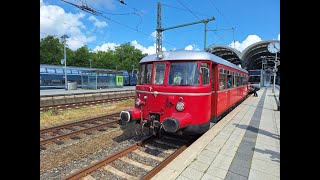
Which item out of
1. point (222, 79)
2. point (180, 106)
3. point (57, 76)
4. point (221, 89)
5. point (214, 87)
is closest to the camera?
point (180, 106)

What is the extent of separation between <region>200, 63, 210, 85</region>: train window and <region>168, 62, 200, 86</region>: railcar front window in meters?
0.22

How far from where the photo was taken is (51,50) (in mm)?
60188

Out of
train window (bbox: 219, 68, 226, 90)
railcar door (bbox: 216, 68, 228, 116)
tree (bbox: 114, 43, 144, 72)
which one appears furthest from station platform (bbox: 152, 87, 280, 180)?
tree (bbox: 114, 43, 144, 72)

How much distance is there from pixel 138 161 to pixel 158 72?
2.86 meters

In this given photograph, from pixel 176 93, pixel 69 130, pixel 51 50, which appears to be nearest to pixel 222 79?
pixel 176 93

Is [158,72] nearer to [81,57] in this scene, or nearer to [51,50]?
[51,50]

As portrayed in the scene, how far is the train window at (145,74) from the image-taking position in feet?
26.3

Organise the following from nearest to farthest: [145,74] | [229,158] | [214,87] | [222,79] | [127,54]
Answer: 1. [229,158]
2. [145,74]
3. [214,87]
4. [222,79]
5. [127,54]

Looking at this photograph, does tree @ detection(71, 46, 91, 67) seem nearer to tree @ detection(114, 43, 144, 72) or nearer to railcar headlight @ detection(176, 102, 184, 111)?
tree @ detection(114, 43, 144, 72)

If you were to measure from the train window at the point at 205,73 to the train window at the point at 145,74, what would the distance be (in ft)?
5.71

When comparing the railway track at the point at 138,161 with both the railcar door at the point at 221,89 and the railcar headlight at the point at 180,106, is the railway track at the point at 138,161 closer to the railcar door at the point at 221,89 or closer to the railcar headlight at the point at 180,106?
the railcar headlight at the point at 180,106
